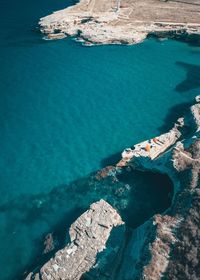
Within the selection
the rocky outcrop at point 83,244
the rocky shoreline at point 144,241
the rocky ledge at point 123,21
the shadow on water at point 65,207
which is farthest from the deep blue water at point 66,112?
the rocky shoreline at point 144,241

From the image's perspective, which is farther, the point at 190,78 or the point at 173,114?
the point at 190,78

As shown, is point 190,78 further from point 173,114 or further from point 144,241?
point 144,241

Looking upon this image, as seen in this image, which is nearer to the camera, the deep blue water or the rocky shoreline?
the rocky shoreline

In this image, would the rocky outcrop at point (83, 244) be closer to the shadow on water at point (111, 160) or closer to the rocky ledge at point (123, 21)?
the shadow on water at point (111, 160)

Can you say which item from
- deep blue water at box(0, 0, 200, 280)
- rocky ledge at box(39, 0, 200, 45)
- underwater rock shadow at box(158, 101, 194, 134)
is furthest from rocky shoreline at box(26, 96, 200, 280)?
rocky ledge at box(39, 0, 200, 45)

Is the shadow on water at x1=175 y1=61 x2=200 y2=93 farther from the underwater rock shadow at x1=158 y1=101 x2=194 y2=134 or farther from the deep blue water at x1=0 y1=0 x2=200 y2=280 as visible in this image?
the underwater rock shadow at x1=158 y1=101 x2=194 y2=134

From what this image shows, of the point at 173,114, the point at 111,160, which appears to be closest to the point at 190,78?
the point at 173,114
